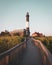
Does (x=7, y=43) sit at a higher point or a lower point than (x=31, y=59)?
higher

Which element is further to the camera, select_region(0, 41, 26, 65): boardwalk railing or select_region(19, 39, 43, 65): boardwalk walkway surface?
select_region(19, 39, 43, 65): boardwalk walkway surface

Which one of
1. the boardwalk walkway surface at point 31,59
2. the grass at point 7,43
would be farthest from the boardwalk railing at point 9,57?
the grass at point 7,43

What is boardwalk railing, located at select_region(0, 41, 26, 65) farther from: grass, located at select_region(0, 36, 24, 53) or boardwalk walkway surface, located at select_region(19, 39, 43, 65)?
grass, located at select_region(0, 36, 24, 53)

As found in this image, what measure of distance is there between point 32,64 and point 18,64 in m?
0.96

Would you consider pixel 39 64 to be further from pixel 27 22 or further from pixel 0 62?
pixel 27 22

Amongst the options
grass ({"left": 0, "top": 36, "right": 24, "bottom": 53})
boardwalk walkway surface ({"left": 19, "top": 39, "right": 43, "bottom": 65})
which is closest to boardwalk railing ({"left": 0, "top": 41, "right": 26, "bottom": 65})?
boardwalk walkway surface ({"left": 19, "top": 39, "right": 43, "bottom": 65})

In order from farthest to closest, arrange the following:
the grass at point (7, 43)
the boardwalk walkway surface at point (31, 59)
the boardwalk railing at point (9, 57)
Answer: the grass at point (7, 43)
the boardwalk walkway surface at point (31, 59)
the boardwalk railing at point (9, 57)

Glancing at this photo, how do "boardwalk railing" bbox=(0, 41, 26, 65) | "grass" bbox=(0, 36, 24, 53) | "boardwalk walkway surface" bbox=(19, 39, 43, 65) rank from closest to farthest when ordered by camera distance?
1. "boardwalk railing" bbox=(0, 41, 26, 65)
2. "boardwalk walkway surface" bbox=(19, 39, 43, 65)
3. "grass" bbox=(0, 36, 24, 53)

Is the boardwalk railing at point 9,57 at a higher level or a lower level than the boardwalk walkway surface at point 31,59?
higher

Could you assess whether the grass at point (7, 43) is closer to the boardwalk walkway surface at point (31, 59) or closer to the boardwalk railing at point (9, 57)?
the boardwalk walkway surface at point (31, 59)

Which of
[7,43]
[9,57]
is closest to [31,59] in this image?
[9,57]

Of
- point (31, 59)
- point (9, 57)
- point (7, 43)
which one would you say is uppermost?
point (7, 43)

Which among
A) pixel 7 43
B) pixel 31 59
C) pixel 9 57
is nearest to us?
pixel 9 57

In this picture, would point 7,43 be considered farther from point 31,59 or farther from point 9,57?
point 9,57
